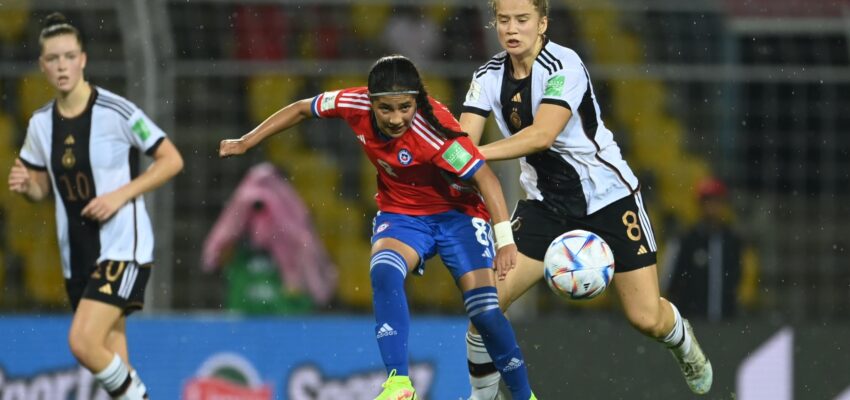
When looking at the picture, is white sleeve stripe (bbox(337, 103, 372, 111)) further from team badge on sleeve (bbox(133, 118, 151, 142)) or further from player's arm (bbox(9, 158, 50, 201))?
player's arm (bbox(9, 158, 50, 201))

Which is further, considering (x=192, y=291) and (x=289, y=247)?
(x=289, y=247)

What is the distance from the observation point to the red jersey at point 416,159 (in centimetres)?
686

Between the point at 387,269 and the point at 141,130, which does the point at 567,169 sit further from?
the point at 141,130

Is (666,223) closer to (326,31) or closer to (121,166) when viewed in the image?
(326,31)

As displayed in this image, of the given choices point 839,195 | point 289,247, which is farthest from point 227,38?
point 839,195

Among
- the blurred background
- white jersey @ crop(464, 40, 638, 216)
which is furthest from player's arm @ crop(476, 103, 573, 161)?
the blurred background

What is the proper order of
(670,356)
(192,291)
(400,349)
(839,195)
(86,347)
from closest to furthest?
(400,349), (86,347), (670,356), (192,291), (839,195)

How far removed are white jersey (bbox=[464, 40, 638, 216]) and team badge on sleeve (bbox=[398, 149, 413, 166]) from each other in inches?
20.4

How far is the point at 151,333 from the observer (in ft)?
30.2

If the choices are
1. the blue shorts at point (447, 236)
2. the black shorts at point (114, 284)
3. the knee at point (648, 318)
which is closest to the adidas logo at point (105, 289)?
the black shorts at point (114, 284)

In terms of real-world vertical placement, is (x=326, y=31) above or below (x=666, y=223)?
above

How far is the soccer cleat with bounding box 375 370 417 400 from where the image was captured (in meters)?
6.68

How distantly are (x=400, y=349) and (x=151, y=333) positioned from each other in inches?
112

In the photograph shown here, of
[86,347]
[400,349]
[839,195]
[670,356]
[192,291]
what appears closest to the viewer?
[400,349]
